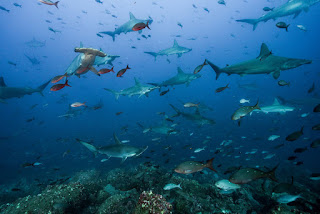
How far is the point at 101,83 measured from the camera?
164 m

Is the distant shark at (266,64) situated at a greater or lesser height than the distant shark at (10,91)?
greater

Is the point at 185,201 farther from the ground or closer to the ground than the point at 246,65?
closer to the ground

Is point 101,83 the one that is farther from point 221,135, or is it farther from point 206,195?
point 206,195

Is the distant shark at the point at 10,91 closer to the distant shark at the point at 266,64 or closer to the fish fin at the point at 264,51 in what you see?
the distant shark at the point at 266,64

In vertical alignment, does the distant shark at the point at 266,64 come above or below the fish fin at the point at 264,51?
below

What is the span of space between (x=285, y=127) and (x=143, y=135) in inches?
924

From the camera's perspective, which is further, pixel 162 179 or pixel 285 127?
pixel 285 127

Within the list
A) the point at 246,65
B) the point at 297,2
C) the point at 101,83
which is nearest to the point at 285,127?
the point at 297,2

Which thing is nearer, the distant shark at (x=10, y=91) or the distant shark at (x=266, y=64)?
the distant shark at (x=266, y=64)

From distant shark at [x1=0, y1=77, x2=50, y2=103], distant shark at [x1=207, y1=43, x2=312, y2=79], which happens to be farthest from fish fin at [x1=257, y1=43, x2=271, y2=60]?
distant shark at [x1=0, y1=77, x2=50, y2=103]

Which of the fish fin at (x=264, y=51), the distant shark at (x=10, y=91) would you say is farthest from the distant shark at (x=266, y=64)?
the distant shark at (x=10, y=91)

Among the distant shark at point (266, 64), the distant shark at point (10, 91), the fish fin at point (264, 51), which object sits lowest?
the distant shark at point (10, 91)

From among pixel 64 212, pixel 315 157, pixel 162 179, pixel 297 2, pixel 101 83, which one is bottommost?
pixel 101 83

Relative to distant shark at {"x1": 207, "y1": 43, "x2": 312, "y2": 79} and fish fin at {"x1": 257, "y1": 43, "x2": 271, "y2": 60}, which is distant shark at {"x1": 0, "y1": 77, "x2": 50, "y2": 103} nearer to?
distant shark at {"x1": 207, "y1": 43, "x2": 312, "y2": 79}
